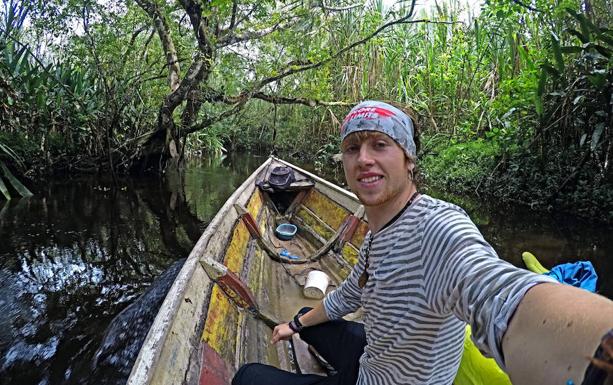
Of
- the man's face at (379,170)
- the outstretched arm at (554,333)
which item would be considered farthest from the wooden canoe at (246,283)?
the outstretched arm at (554,333)

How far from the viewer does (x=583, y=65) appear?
21.0 ft

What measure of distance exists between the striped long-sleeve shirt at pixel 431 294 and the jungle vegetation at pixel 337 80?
6.01m

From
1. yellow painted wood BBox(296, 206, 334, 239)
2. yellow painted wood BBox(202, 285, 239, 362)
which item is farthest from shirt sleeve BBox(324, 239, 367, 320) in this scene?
yellow painted wood BBox(296, 206, 334, 239)

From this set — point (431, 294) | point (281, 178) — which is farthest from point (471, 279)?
point (281, 178)

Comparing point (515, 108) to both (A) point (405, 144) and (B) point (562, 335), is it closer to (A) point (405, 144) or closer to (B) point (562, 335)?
(A) point (405, 144)

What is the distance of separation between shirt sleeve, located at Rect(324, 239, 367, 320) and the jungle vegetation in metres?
5.80

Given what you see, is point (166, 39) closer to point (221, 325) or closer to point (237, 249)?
point (237, 249)

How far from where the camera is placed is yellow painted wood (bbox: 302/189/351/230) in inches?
189

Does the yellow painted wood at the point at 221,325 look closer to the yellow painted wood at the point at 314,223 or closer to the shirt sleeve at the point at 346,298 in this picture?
the shirt sleeve at the point at 346,298

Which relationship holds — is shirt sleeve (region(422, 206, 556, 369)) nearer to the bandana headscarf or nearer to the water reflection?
the bandana headscarf

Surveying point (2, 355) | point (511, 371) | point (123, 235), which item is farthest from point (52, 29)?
point (511, 371)

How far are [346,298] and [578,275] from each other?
1.11 m

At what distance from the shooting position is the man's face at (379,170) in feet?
4.08

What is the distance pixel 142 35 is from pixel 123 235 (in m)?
7.74
